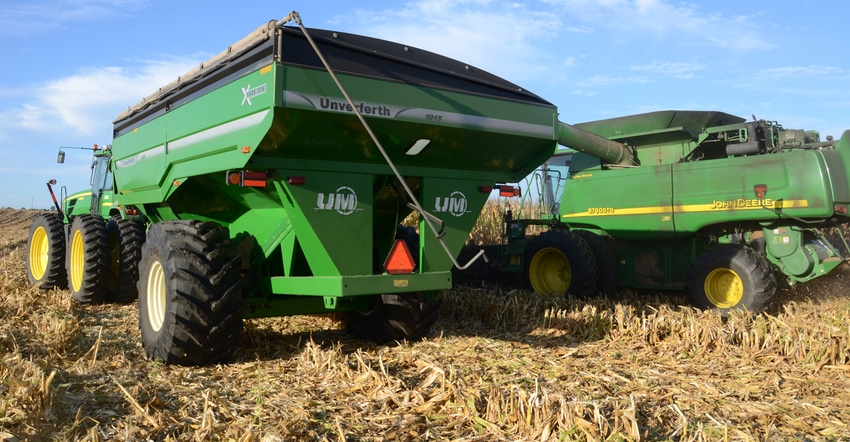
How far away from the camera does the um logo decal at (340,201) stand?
4.80 meters

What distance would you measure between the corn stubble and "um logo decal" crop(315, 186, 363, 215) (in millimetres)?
985

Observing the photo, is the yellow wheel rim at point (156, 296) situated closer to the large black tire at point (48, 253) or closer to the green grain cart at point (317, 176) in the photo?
the green grain cart at point (317, 176)

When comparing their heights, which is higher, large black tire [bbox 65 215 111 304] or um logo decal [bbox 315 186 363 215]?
um logo decal [bbox 315 186 363 215]

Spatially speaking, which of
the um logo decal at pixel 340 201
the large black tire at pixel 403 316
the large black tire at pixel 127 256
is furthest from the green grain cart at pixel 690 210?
the large black tire at pixel 127 256

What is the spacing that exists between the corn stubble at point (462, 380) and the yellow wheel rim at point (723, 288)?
0.71m

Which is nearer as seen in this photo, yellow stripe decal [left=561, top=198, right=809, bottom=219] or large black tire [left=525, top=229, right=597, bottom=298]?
yellow stripe decal [left=561, top=198, right=809, bottom=219]

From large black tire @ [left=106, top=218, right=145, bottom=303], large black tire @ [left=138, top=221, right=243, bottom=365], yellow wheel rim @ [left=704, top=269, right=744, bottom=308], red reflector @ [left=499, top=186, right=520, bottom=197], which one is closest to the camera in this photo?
large black tire @ [left=138, top=221, right=243, bottom=365]

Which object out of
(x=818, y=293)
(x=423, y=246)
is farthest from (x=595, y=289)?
(x=423, y=246)

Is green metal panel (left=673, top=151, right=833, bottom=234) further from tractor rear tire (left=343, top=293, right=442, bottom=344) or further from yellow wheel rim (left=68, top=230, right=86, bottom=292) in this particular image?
yellow wheel rim (left=68, top=230, right=86, bottom=292)

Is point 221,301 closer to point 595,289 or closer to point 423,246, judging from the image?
point 423,246

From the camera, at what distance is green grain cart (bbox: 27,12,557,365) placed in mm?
4574

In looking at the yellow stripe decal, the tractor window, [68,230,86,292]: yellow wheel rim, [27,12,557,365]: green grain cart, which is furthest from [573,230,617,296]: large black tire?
the tractor window

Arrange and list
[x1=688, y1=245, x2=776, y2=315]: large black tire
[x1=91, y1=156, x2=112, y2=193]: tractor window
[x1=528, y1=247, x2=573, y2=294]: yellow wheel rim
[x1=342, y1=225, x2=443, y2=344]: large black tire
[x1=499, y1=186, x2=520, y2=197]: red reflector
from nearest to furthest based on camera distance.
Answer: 1. [x1=342, y1=225, x2=443, y2=344]: large black tire
2. [x1=499, y1=186, x2=520, y2=197]: red reflector
3. [x1=688, y1=245, x2=776, y2=315]: large black tire
4. [x1=528, y1=247, x2=573, y2=294]: yellow wheel rim
5. [x1=91, y1=156, x2=112, y2=193]: tractor window

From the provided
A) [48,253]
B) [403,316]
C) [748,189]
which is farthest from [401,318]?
[48,253]
